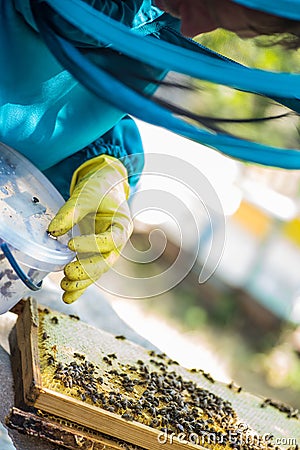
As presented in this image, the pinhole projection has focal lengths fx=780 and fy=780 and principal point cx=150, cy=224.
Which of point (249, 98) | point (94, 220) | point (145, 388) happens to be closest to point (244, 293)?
Result: point (145, 388)

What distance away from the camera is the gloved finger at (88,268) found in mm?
1188

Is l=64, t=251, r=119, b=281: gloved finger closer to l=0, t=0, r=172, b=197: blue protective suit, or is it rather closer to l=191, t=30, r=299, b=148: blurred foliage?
l=0, t=0, r=172, b=197: blue protective suit

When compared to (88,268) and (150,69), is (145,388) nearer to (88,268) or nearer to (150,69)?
(88,268)

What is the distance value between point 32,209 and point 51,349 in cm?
29

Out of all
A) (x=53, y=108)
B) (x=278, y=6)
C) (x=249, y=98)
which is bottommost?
(x=53, y=108)

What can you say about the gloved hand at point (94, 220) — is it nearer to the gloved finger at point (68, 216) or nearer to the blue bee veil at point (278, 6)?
the gloved finger at point (68, 216)

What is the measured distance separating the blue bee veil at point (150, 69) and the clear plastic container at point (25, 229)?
260 millimetres

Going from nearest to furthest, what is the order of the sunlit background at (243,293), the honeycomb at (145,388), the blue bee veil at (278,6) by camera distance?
the blue bee veil at (278,6)
the honeycomb at (145,388)
the sunlit background at (243,293)

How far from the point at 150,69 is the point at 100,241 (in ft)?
1.07

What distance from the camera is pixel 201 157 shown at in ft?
10.3

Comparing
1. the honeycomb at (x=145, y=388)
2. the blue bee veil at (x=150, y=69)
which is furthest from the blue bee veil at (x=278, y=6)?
the honeycomb at (x=145, y=388)

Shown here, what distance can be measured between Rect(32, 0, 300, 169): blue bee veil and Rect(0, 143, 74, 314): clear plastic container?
0.85ft

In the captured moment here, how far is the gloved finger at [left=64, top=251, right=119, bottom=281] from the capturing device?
1.19 m

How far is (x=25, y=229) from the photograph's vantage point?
117 cm
